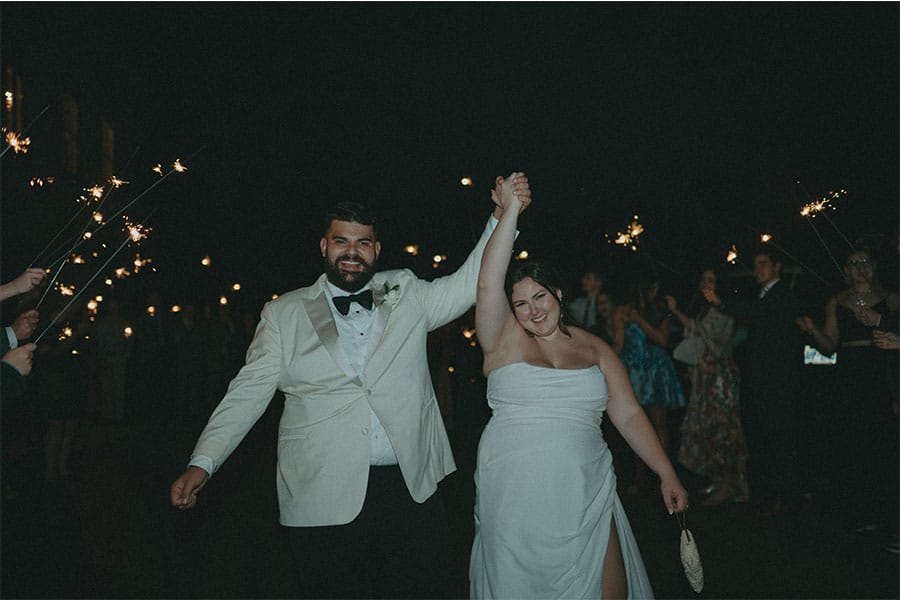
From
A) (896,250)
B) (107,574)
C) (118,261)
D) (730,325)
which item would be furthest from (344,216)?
(730,325)

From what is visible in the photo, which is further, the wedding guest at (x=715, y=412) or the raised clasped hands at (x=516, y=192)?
the wedding guest at (x=715, y=412)

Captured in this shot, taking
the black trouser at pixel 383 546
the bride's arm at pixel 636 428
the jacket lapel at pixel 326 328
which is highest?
the jacket lapel at pixel 326 328

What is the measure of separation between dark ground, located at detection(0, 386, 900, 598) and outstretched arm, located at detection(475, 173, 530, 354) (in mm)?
2308

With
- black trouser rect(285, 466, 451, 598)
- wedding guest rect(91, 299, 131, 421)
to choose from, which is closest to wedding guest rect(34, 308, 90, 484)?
wedding guest rect(91, 299, 131, 421)

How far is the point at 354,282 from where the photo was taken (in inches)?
133

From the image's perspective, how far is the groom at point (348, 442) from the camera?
308 centimetres

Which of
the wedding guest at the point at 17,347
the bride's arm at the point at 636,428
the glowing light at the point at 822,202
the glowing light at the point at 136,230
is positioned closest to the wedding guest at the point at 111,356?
the wedding guest at the point at 17,347

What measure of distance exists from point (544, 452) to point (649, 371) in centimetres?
430

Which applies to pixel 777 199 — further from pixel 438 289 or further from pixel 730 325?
pixel 438 289

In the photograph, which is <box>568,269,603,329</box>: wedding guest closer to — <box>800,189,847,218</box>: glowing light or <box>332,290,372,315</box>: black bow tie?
<box>800,189,847,218</box>: glowing light

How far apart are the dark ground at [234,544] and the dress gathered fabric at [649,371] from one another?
925 millimetres

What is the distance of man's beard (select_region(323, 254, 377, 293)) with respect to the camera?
3371 mm

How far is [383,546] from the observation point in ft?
10.3

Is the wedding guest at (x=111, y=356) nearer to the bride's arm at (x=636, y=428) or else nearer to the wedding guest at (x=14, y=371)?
the wedding guest at (x=14, y=371)
